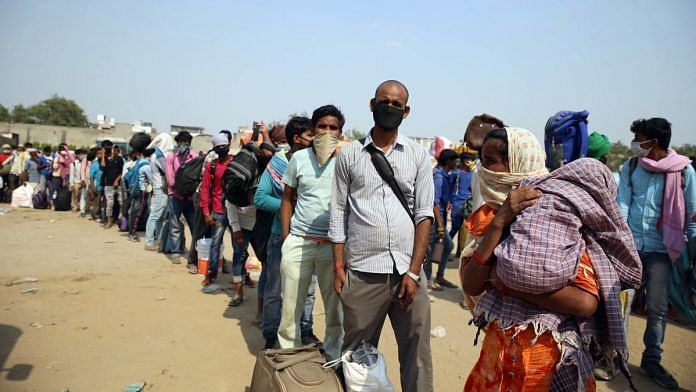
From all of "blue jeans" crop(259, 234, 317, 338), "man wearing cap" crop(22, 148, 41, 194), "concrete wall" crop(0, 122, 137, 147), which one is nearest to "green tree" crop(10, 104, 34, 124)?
"concrete wall" crop(0, 122, 137, 147)

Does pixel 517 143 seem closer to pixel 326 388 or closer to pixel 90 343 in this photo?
pixel 326 388

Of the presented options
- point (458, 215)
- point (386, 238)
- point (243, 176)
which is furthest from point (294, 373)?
point (458, 215)

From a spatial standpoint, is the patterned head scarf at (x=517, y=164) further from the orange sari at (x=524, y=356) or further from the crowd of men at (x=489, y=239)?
the orange sari at (x=524, y=356)

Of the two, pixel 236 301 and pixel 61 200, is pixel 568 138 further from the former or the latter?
pixel 61 200

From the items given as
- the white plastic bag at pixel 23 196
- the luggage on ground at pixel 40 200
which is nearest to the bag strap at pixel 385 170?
the luggage on ground at pixel 40 200

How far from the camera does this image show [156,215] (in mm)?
8141

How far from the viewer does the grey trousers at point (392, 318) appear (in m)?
2.59

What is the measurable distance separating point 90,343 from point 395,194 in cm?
326

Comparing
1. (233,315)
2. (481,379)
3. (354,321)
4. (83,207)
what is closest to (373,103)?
(354,321)

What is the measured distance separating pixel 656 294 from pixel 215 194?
16.2 ft

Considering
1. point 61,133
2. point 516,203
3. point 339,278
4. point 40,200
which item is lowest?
point 40,200

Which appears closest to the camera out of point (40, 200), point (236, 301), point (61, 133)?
point (236, 301)

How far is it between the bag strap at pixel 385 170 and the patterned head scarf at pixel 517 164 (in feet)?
2.85

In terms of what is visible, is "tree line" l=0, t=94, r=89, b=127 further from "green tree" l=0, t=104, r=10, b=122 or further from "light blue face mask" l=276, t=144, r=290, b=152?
"light blue face mask" l=276, t=144, r=290, b=152
